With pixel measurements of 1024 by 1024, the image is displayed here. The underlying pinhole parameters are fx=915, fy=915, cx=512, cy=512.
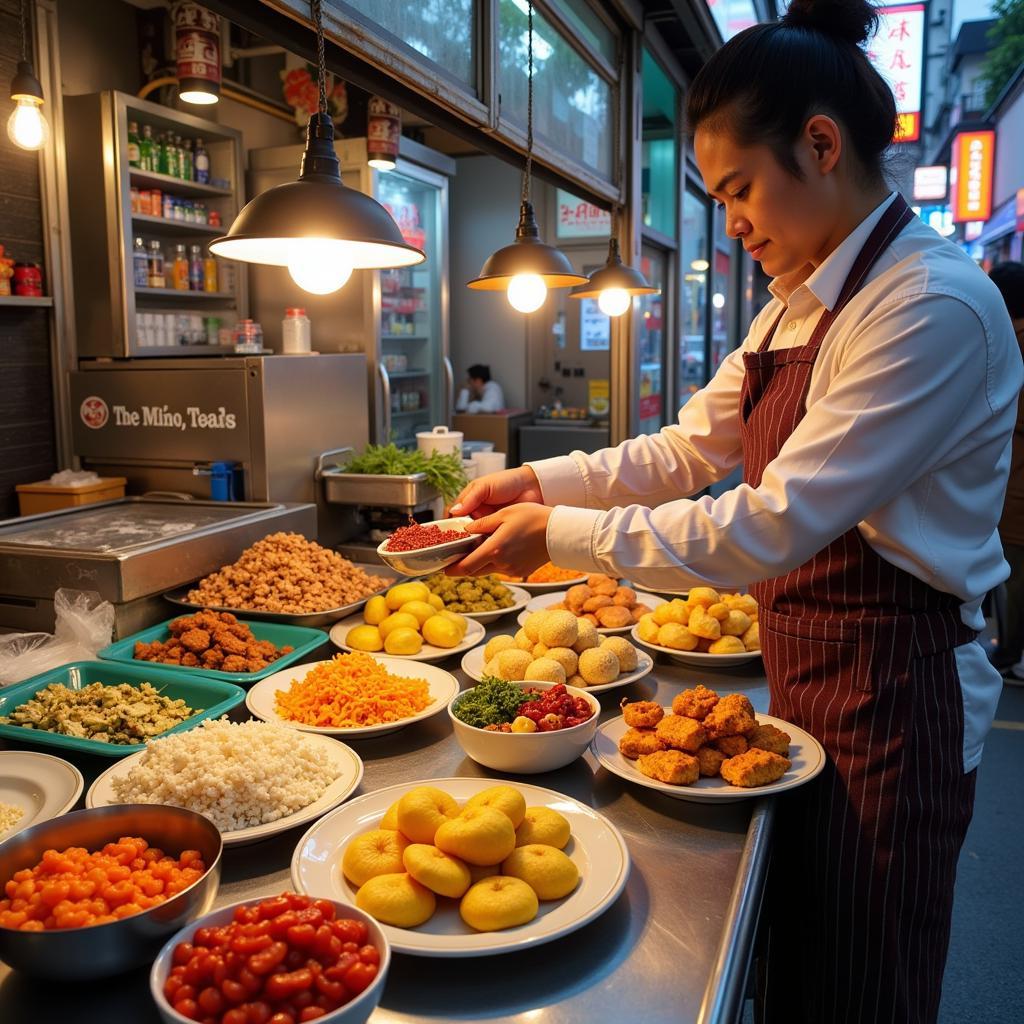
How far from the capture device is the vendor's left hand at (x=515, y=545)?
172cm

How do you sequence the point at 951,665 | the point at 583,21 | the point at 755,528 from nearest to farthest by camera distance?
the point at 755,528 → the point at 951,665 → the point at 583,21

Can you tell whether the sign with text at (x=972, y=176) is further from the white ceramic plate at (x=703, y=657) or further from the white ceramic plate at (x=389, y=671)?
the white ceramic plate at (x=389, y=671)

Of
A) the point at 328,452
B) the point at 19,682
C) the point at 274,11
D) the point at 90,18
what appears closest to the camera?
the point at 19,682

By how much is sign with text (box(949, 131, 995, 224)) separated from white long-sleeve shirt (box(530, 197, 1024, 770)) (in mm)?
17370

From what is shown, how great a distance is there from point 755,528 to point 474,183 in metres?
8.35

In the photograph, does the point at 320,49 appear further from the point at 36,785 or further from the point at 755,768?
the point at 755,768

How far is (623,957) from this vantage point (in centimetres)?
117

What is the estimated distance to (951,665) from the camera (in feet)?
5.26

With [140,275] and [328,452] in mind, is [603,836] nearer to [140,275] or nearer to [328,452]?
[328,452]

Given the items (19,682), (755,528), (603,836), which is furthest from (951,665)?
(19,682)

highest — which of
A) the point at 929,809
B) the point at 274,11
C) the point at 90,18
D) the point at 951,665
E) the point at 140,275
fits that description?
the point at 90,18

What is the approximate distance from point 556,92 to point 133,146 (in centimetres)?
191

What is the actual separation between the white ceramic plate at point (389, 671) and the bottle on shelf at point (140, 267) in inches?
107

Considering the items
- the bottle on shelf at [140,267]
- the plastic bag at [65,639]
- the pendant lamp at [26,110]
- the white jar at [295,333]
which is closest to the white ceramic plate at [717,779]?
the plastic bag at [65,639]
